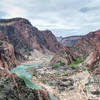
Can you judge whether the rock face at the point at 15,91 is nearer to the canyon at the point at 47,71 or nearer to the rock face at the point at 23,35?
the canyon at the point at 47,71

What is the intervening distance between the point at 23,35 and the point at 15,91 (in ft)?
400

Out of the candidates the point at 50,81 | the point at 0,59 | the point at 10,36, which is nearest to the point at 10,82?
the point at 50,81

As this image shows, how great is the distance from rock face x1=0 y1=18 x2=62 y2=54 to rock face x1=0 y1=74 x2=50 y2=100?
10140 centimetres

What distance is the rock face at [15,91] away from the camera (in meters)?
19.8

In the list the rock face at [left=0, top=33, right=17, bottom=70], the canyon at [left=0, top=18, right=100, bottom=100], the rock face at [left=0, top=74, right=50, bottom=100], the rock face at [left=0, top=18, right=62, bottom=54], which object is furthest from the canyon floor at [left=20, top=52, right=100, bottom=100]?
the rock face at [left=0, top=18, right=62, bottom=54]

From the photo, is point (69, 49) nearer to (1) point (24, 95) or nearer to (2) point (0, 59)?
(2) point (0, 59)

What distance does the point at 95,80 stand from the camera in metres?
43.8

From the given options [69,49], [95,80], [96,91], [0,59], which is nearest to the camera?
[96,91]

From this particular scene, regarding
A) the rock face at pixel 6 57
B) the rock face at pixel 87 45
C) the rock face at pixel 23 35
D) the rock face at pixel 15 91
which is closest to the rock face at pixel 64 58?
the rock face at pixel 87 45

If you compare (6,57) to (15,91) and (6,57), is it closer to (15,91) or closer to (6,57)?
(6,57)

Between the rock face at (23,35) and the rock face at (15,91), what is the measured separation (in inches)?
3992

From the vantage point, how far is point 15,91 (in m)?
20.5

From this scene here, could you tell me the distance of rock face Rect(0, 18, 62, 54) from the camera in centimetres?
13119

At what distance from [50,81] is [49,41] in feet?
385
